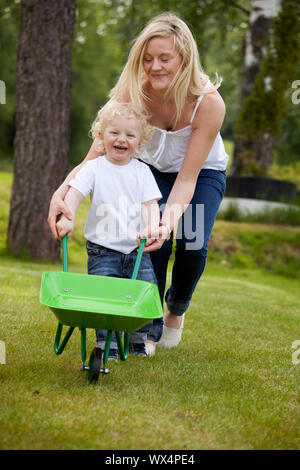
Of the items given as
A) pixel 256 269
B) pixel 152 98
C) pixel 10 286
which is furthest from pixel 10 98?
pixel 152 98

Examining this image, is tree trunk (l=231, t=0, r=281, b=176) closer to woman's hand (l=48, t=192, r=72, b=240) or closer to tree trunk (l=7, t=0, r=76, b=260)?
tree trunk (l=7, t=0, r=76, b=260)

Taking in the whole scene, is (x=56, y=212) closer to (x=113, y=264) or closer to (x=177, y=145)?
(x=113, y=264)

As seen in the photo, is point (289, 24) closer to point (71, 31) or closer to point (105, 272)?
point (71, 31)

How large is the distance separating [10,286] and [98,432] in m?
3.05

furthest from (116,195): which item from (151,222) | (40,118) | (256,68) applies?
(256,68)

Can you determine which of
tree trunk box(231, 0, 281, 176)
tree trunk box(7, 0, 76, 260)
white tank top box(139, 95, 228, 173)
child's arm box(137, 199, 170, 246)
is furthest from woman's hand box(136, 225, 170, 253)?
tree trunk box(231, 0, 281, 176)

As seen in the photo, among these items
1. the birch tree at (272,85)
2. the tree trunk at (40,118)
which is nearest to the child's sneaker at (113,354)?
the tree trunk at (40,118)

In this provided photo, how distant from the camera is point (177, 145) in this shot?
3.36 meters

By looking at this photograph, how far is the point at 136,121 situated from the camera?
3131 mm

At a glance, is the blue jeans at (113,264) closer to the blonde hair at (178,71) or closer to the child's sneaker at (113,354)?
the child's sneaker at (113,354)

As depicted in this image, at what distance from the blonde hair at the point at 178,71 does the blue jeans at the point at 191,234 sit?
0.41 metres

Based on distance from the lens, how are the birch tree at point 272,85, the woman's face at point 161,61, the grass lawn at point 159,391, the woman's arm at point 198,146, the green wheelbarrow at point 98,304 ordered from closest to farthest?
the grass lawn at point 159,391 < the green wheelbarrow at point 98,304 < the woman's face at point 161,61 < the woman's arm at point 198,146 < the birch tree at point 272,85

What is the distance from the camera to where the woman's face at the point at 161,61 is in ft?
9.95

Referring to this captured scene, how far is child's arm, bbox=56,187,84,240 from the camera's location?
9.42 ft
